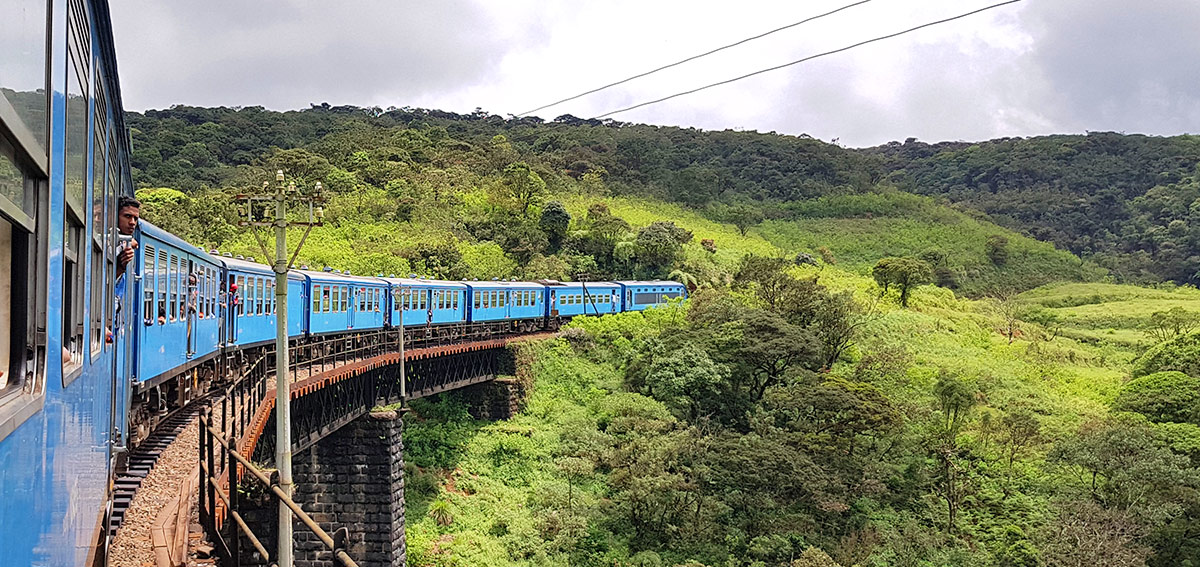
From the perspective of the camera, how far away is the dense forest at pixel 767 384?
23.4 metres

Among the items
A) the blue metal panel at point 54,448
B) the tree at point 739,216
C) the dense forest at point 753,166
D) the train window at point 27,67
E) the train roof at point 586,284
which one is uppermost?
the dense forest at point 753,166

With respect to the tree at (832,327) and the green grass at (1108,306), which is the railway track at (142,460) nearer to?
the tree at (832,327)

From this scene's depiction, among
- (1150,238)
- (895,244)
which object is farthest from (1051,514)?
(1150,238)

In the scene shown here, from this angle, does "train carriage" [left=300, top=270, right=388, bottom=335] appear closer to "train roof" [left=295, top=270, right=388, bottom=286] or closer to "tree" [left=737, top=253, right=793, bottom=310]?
"train roof" [left=295, top=270, right=388, bottom=286]

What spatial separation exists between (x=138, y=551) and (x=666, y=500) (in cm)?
1817

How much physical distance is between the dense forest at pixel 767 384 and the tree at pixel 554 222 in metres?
0.17

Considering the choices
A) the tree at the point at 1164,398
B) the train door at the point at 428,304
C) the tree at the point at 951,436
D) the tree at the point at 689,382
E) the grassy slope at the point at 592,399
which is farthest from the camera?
the tree at the point at 689,382

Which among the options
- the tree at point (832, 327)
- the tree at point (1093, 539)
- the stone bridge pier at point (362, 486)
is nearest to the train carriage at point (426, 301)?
the stone bridge pier at point (362, 486)

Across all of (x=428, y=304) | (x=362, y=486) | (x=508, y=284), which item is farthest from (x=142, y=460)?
(x=508, y=284)

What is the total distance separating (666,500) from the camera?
2381cm

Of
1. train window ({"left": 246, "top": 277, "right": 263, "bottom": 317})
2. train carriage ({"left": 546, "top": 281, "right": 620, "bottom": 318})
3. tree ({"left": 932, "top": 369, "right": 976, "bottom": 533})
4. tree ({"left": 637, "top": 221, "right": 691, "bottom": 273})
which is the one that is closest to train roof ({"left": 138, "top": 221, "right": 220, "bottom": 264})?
train window ({"left": 246, "top": 277, "right": 263, "bottom": 317})

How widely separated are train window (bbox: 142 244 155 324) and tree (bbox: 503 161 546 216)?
41128mm

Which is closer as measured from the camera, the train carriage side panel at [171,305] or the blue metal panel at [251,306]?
the train carriage side panel at [171,305]

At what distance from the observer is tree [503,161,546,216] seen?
51.6 m
